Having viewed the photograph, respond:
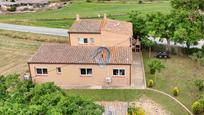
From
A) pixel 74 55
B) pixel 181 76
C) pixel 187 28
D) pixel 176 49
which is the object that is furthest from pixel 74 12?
pixel 181 76

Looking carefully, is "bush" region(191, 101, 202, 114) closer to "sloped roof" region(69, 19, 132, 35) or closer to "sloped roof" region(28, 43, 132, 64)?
"sloped roof" region(28, 43, 132, 64)

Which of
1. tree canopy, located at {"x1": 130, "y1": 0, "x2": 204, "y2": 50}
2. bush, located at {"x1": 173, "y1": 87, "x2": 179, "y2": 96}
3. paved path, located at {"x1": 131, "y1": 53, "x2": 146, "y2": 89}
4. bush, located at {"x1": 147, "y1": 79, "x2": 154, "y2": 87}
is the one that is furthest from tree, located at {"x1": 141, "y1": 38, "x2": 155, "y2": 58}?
bush, located at {"x1": 173, "y1": 87, "x2": 179, "y2": 96}

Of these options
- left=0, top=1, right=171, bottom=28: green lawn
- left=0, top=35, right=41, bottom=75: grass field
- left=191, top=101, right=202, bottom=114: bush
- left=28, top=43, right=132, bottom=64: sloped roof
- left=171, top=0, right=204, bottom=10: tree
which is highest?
left=171, top=0, right=204, bottom=10: tree

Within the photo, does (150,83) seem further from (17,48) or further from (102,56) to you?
(17,48)

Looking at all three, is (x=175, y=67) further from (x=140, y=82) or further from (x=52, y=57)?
(x=52, y=57)

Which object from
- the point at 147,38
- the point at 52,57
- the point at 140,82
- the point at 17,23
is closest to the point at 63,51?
the point at 52,57

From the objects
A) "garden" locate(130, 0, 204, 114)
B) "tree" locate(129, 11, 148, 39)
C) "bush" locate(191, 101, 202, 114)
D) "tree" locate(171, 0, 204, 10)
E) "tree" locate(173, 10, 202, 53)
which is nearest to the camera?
"bush" locate(191, 101, 202, 114)

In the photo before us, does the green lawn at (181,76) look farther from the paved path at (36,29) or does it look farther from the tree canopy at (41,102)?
the paved path at (36,29)

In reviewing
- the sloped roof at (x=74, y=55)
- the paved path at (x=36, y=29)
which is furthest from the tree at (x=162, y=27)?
the paved path at (x=36, y=29)
